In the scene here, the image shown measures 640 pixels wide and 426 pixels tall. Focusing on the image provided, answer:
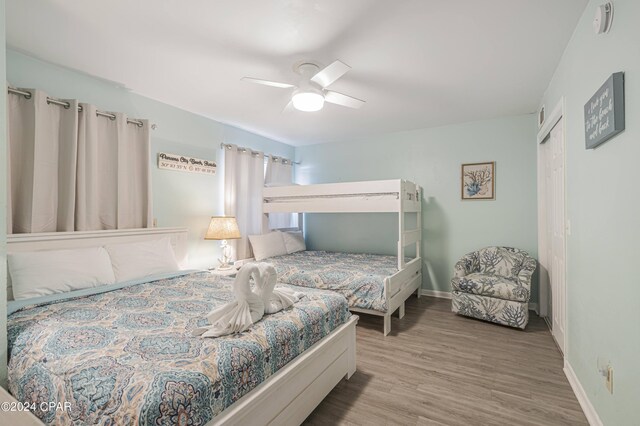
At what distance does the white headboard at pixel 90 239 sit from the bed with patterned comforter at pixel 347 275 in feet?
3.88

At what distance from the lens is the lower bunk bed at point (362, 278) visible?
3049 mm

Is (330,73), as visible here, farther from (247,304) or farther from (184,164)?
(184,164)

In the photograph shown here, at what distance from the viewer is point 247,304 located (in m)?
1.63

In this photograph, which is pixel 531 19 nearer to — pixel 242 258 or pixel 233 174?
pixel 233 174

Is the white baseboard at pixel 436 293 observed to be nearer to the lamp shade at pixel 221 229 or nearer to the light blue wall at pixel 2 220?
the lamp shade at pixel 221 229

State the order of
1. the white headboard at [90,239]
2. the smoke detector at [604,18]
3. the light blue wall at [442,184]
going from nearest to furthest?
the smoke detector at [604,18]
the white headboard at [90,239]
the light blue wall at [442,184]

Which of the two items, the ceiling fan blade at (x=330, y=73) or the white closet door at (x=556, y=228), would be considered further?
the white closet door at (x=556, y=228)

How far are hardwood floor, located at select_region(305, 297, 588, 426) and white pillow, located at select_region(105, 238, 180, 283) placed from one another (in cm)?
184

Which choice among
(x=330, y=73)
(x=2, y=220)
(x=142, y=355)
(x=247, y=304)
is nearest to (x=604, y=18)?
(x=330, y=73)

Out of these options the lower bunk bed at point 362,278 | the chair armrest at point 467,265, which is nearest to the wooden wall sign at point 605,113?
the lower bunk bed at point 362,278

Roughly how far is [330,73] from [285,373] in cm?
198

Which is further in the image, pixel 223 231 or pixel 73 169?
pixel 223 231

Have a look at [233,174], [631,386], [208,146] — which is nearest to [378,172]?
[233,174]

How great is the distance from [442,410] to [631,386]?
0.98 metres
